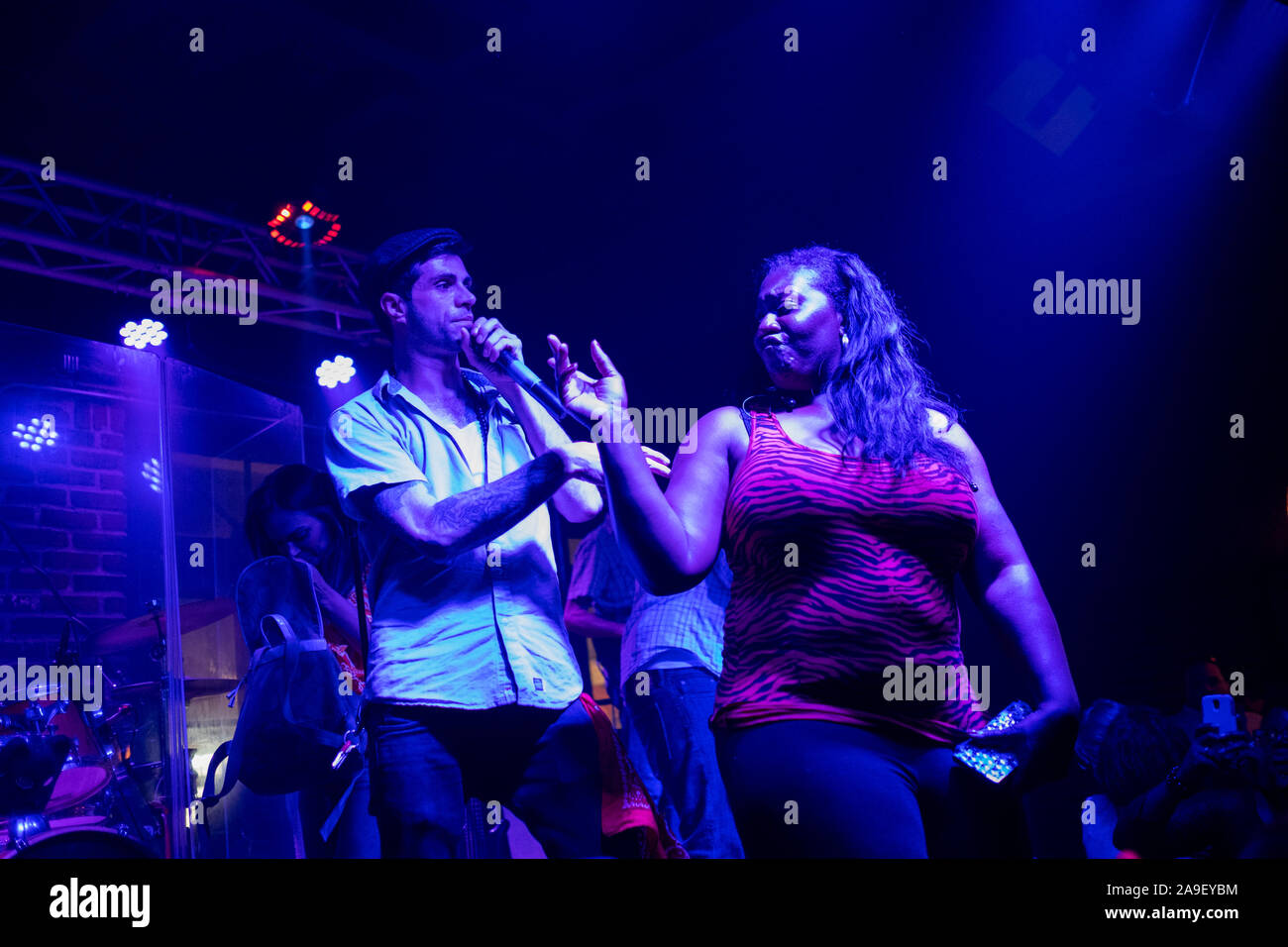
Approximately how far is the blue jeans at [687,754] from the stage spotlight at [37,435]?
1766 mm

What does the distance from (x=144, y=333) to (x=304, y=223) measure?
3.10 feet

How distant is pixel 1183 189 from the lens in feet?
11.8

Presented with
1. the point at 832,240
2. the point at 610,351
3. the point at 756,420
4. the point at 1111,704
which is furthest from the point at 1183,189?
the point at 756,420

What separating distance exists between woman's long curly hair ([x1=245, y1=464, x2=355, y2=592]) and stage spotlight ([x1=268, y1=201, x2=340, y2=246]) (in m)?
0.92

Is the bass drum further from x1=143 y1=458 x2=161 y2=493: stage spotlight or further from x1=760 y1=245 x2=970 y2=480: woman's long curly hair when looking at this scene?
x1=760 y1=245 x2=970 y2=480: woman's long curly hair

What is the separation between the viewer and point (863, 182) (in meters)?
3.50

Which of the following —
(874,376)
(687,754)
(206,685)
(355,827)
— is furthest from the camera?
(687,754)

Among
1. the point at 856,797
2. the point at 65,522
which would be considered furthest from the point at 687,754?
the point at 65,522

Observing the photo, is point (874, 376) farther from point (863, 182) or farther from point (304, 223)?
point (304, 223)

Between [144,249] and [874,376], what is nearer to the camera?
[874,376]

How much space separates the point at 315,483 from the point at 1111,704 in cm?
254

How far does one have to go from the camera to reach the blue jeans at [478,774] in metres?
1.72

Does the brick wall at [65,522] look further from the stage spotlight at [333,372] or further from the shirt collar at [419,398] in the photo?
the shirt collar at [419,398]

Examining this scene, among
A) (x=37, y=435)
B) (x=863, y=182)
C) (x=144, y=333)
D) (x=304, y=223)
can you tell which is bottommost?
(x=37, y=435)
